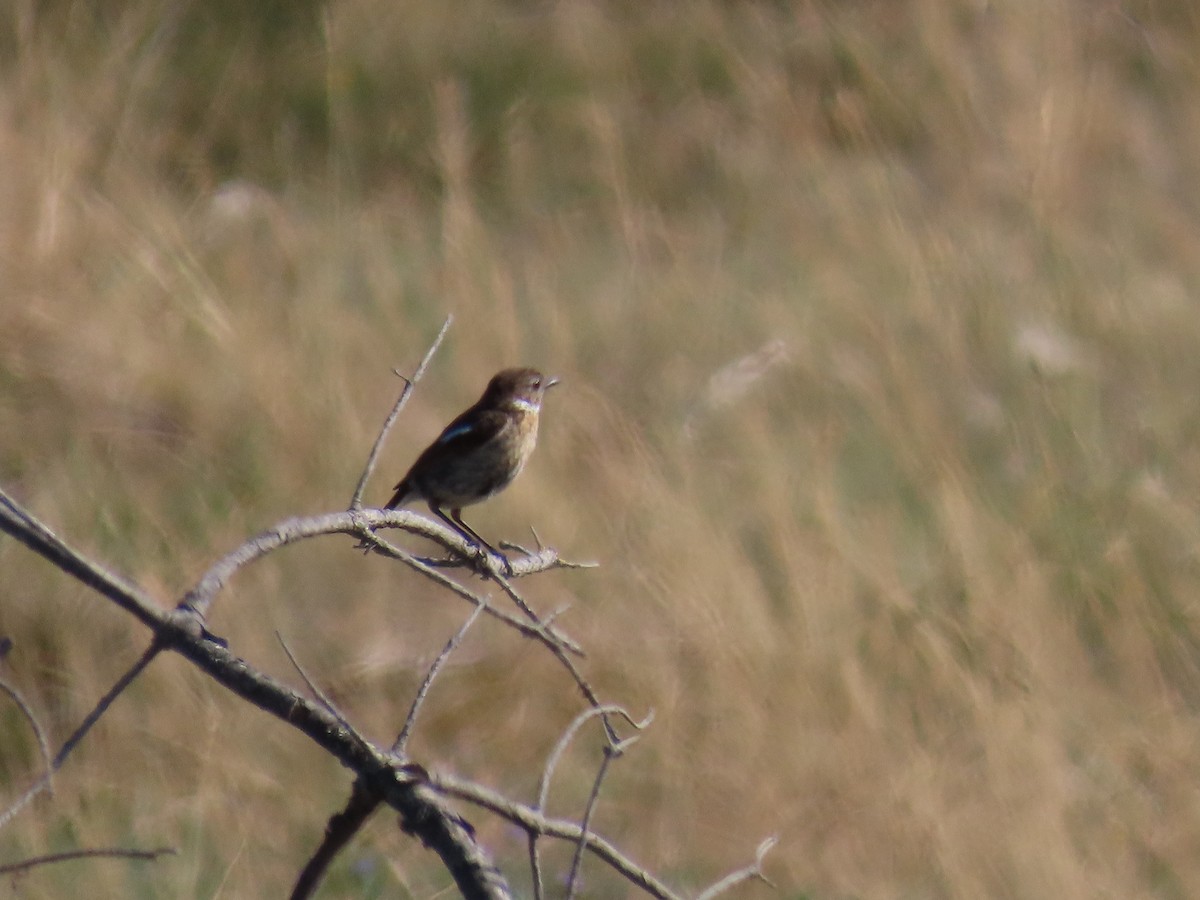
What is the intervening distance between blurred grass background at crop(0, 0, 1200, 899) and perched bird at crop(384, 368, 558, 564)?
1.52 ft

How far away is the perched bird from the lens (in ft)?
13.5

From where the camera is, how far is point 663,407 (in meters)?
5.91

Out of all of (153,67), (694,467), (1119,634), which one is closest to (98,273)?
(153,67)

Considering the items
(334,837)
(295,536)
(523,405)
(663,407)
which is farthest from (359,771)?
(663,407)

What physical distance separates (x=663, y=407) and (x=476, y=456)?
6.08 feet

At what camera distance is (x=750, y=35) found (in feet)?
26.1

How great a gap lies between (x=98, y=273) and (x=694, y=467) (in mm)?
1963

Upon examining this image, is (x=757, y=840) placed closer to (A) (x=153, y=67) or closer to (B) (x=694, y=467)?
(B) (x=694, y=467)

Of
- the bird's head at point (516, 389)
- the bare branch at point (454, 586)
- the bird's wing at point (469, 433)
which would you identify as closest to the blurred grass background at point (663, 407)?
the bird's head at point (516, 389)

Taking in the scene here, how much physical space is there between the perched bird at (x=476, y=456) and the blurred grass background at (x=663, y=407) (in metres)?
0.46

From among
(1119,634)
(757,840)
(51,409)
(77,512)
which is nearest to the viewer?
(757,840)

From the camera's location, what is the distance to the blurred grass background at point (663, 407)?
13.2ft

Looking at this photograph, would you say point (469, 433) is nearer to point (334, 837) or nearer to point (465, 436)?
point (465, 436)

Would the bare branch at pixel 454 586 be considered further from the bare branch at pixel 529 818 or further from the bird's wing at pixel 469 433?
the bird's wing at pixel 469 433
